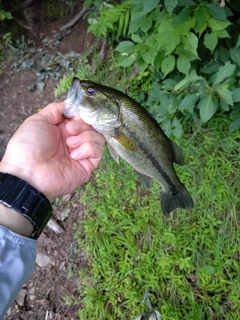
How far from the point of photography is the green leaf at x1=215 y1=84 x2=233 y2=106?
2.35 m

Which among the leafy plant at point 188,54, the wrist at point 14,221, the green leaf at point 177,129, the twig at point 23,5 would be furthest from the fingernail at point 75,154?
the twig at point 23,5

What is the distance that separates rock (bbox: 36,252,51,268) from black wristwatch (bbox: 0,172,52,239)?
5.85 ft

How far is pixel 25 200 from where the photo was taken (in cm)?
176

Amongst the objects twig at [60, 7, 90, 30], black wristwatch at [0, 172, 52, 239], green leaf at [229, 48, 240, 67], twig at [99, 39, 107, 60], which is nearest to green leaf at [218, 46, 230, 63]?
green leaf at [229, 48, 240, 67]

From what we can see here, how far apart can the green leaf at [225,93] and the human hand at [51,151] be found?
975mm

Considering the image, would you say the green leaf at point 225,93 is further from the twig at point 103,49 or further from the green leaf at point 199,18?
the twig at point 103,49

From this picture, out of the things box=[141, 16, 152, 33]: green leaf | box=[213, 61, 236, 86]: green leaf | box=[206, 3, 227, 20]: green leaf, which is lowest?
box=[213, 61, 236, 86]: green leaf

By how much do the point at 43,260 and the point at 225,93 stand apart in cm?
245

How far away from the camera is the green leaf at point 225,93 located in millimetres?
2352

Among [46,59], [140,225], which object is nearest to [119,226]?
[140,225]

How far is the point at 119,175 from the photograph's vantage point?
349 cm

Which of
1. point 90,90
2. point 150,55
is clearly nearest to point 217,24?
point 150,55

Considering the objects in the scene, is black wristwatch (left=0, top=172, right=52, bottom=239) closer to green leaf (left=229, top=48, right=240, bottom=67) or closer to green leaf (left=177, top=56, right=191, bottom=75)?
green leaf (left=177, top=56, right=191, bottom=75)

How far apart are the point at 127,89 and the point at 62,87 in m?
0.97
